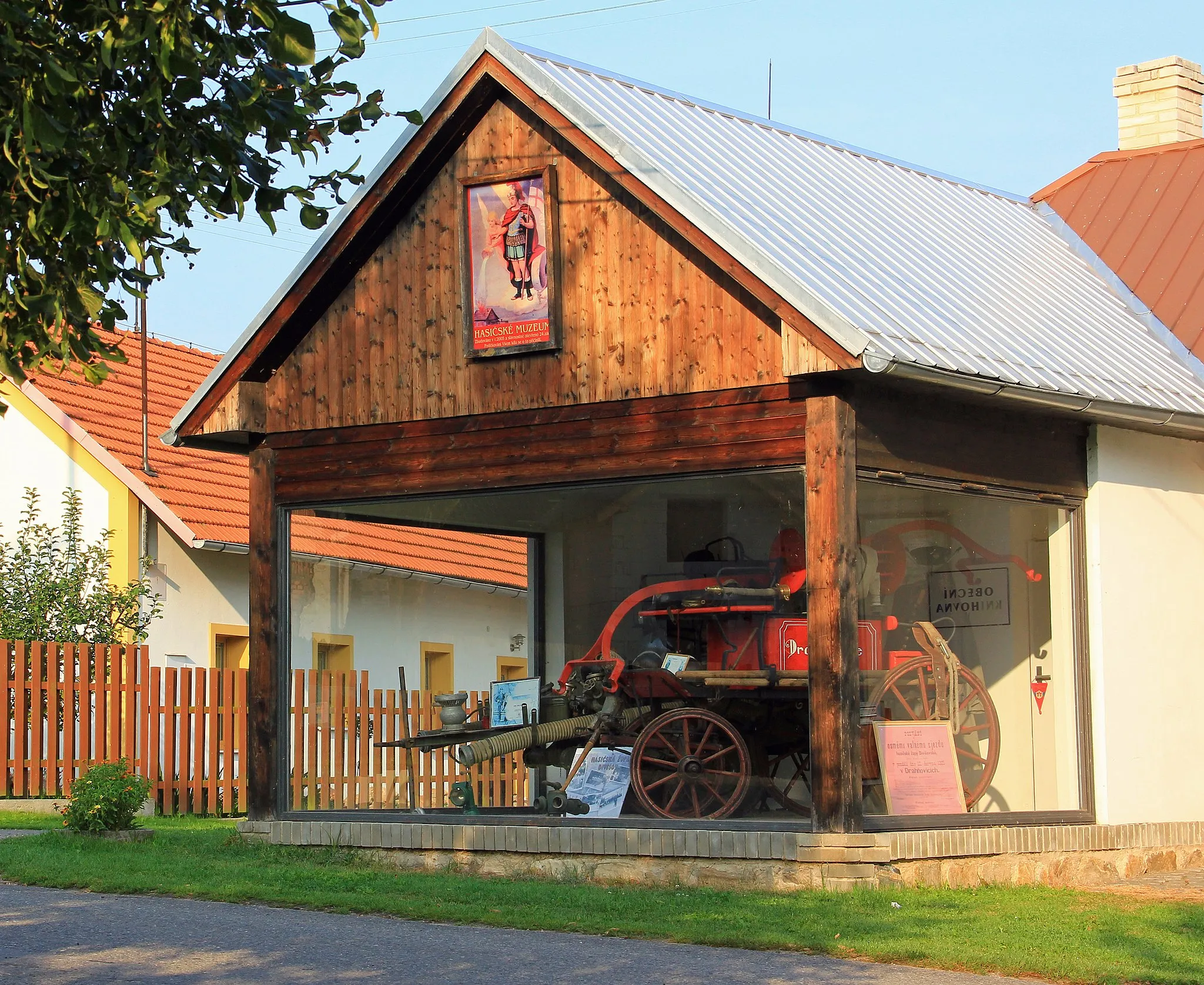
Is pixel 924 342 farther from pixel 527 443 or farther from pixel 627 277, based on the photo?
pixel 527 443

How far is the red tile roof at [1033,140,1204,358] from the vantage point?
15633 millimetres

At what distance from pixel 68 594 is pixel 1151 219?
11.9 metres

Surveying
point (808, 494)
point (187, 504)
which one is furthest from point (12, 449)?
point (808, 494)

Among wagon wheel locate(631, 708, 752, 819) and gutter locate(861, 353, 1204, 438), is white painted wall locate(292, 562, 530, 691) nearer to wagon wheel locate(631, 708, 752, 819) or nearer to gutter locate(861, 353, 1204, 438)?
wagon wheel locate(631, 708, 752, 819)

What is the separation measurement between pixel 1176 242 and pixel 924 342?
227 inches

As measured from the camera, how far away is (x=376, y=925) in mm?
9586

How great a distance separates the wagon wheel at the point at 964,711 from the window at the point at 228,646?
11.3 meters

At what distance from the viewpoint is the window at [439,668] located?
14328 millimetres

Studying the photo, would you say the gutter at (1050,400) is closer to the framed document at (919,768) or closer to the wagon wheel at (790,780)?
the framed document at (919,768)

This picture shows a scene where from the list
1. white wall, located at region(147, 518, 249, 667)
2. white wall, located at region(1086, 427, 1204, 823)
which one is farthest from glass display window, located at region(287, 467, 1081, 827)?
white wall, located at region(147, 518, 249, 667)

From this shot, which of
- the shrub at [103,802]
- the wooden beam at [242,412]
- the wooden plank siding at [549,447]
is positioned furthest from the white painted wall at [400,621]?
the shrub at [103,802]

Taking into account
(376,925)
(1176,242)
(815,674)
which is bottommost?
(376,925)

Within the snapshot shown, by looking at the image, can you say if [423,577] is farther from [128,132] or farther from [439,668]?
[128,132]

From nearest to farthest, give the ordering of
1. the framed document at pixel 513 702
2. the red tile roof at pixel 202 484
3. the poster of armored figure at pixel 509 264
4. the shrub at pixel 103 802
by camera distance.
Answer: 1. the poster of armored figure at pixel 509 264
2. the framed document at pixel 513 702
3. the shrub at pixel 103 802
4. the red tile roof at pixel 202 484
